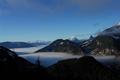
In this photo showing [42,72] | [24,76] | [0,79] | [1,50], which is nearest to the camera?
[0,79]

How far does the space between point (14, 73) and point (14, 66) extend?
13.2 ft

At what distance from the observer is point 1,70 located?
3019 inches

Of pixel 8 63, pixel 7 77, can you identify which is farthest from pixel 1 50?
pixel 7 77

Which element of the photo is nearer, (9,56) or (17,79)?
(17,79)

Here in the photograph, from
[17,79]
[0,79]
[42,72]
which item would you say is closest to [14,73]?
[17,79]

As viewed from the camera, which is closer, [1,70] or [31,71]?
[1,70]

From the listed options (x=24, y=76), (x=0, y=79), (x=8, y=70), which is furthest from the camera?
(x=24, y=76)

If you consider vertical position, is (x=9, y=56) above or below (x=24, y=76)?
above

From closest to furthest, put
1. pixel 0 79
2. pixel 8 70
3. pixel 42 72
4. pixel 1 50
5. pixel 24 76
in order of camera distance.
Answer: pixel 0 79 → pixel 8 70 → pixel 24 76 → pixel 1 50 → pixel 42 72

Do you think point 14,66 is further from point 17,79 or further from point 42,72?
point 42,72

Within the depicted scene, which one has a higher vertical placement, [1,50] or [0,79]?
[1,50]

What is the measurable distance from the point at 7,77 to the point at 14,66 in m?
8.62

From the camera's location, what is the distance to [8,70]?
3068 inches

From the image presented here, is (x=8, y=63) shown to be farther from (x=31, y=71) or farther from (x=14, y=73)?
(x=31, y=71)
